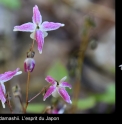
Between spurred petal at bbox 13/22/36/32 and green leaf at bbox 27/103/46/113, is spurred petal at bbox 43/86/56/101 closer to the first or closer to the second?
spurred petal at bbox 13/22/36/32

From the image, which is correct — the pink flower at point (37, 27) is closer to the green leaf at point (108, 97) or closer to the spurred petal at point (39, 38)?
the spurred petal at point (39, 38)

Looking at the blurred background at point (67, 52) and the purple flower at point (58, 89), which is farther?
the blurred background at point (67, 52)

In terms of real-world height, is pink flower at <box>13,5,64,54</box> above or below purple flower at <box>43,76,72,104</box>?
above

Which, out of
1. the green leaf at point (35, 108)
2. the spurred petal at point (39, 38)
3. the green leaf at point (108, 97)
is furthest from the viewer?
the green leaf at point (108, 97)

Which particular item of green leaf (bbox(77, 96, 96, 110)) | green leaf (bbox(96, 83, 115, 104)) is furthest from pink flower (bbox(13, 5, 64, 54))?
green leaf (bbox(96, 83, 115, 104))

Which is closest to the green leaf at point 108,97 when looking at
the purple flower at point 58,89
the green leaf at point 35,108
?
the green leaf at point 35,108

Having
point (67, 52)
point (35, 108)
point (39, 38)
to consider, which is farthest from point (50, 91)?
point (67, 52)

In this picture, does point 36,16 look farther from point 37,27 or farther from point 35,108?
point 35,108
